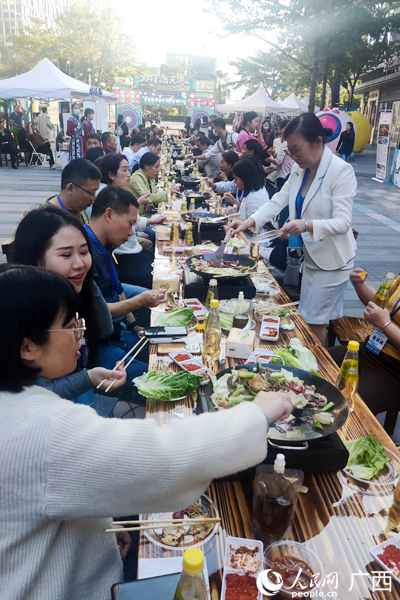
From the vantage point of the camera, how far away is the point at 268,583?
4.00 feet

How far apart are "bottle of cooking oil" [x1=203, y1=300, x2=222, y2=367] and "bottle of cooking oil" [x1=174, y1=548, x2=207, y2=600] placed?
1.34 meters

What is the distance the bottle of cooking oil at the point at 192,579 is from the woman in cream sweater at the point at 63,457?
11 centimetres

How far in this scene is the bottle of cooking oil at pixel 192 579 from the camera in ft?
3.31

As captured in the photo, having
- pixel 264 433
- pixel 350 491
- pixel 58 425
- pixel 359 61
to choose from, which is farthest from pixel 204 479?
pixel 359 61

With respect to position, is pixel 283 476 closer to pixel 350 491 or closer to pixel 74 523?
pixel 350 491

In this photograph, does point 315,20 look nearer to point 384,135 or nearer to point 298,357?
point 384,135

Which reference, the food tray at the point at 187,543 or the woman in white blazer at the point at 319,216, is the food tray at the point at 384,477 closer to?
the food tray at the point at 187,543

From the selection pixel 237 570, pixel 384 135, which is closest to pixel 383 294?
pixel 237 570

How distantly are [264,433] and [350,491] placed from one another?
639 millimetres

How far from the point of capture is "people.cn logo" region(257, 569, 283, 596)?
3.95 feet

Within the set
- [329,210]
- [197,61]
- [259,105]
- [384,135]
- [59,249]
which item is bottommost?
[59,249]

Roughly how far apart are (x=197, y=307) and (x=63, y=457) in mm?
2077

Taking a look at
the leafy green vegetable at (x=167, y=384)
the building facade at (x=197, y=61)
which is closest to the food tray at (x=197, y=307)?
the leafy green vegetable at (x=167, y=384)

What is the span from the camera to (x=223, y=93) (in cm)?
8281
